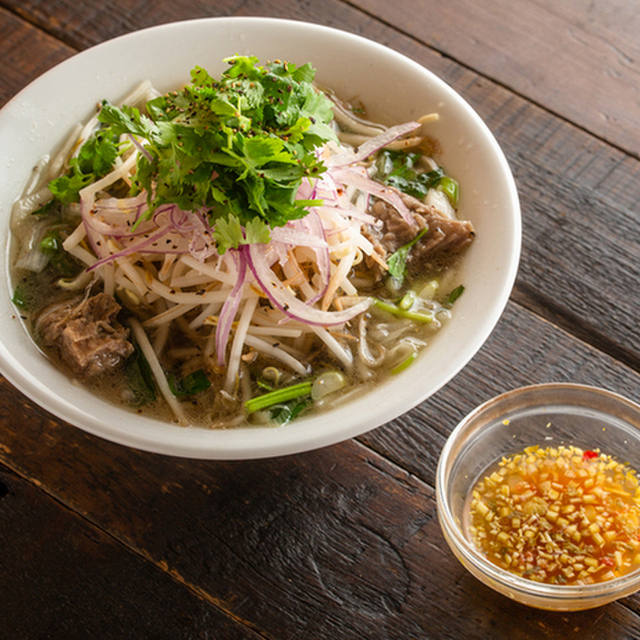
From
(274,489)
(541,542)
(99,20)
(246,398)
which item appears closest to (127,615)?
(274,489)

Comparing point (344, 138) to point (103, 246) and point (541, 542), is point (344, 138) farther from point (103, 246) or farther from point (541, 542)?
point (541, 542)

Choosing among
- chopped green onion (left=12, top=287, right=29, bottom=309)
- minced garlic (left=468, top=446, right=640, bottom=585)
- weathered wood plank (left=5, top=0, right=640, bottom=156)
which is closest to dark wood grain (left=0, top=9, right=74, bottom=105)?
weathered wood plank (left=5, top=0, right=640, bottom=156)

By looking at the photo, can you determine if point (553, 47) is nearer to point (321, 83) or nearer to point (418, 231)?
point (321, 83)

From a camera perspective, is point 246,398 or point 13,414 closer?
point 246,398

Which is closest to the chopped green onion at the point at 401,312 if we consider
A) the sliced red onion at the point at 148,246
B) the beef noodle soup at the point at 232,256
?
the beef noodle soup at the point at 232,256

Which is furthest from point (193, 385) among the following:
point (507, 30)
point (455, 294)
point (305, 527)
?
point (507, 30)

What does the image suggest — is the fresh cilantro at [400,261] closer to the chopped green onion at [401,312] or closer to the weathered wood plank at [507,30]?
the chopped green onion at [401,312]

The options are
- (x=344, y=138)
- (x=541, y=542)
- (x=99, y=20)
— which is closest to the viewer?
(x=541, y=542)
